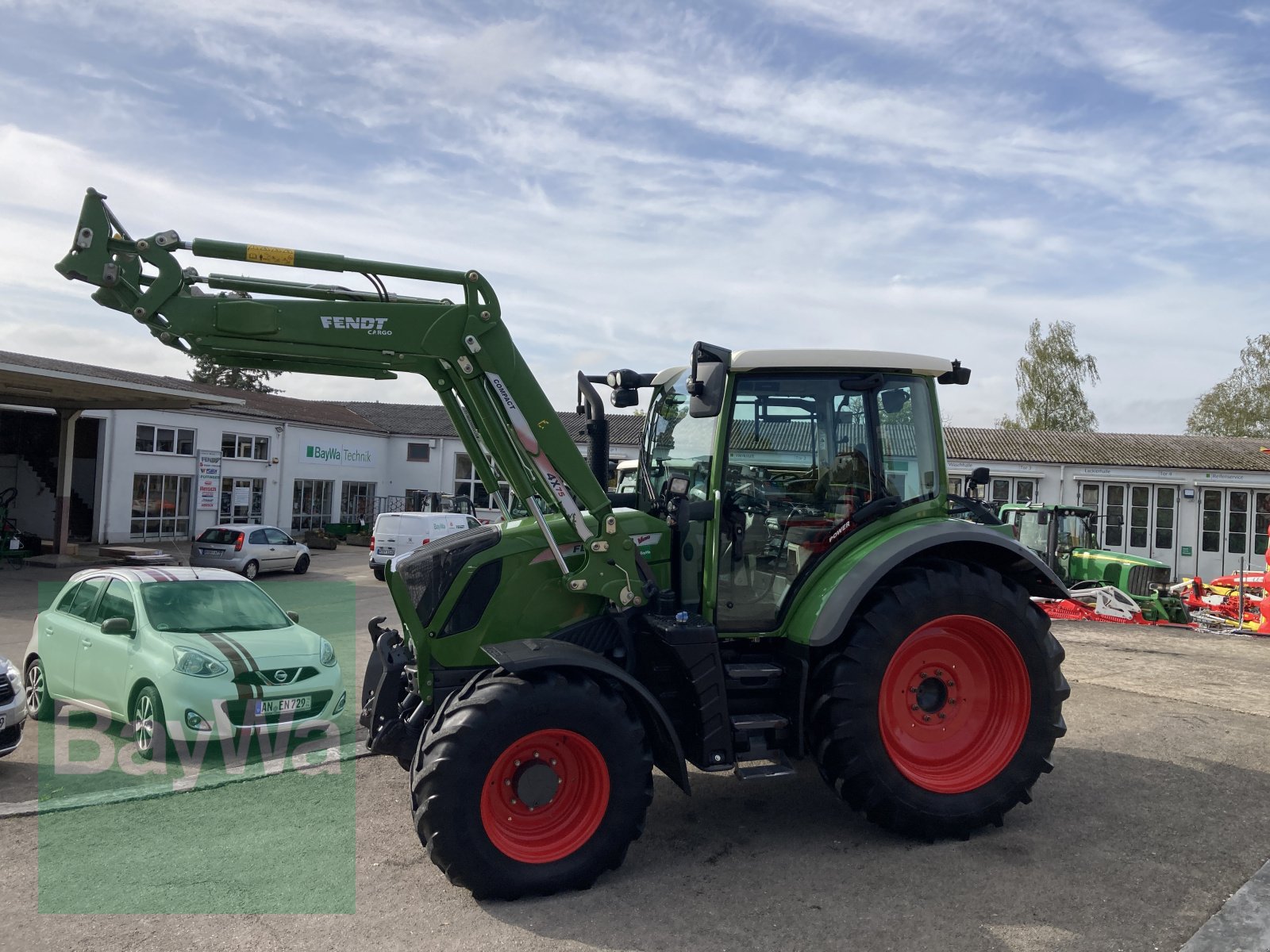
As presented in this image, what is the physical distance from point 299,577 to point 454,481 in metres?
17.1

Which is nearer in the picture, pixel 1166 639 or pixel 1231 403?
pixel 1166 639

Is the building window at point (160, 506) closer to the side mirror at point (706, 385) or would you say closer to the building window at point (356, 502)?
the building window at point (356, 502)

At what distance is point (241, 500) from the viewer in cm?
3238

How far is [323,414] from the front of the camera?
39469 mm

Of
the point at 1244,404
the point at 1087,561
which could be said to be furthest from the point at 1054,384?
the point at 1087,561

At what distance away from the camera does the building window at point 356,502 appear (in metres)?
37.8

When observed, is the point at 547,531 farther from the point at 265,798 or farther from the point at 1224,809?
the point at 1224,809

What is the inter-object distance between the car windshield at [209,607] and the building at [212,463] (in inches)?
520

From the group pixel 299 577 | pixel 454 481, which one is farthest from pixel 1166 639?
pixel 454 481

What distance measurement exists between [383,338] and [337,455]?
33332 mm

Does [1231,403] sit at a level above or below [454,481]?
above

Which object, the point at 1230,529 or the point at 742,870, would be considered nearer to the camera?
the point at 742,870

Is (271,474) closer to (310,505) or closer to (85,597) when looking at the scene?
(310,505)

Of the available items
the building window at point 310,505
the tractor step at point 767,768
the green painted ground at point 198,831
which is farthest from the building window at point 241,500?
the tractor step at point 767,768
